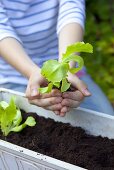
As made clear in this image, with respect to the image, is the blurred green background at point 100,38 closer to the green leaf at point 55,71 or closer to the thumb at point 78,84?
the thumb at point 78,84

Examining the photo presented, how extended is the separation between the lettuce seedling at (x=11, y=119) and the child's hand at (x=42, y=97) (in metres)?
0.04

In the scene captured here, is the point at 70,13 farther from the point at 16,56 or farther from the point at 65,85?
the point at 65,85

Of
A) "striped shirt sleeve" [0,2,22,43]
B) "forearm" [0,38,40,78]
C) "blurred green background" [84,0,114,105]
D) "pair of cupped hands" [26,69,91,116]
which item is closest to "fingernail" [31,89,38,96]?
"pair of cupped hands" [26,69,91,116]

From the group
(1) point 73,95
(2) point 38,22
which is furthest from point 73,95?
(2) point 38,22

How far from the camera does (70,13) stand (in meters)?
1.30

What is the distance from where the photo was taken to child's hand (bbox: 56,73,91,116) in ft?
3.47

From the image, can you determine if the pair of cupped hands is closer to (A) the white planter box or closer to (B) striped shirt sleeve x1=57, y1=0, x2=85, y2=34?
(A) the white planter box

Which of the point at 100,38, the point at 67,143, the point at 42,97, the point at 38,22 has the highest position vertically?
the point at 100,38

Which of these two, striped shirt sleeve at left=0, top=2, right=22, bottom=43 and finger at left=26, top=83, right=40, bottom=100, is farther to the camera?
striped shirt sleeve at left=0, top=2, right=22, bottom=43

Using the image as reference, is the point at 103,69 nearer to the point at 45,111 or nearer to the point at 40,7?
the point at 40,7

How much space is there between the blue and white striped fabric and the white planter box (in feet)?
0.62

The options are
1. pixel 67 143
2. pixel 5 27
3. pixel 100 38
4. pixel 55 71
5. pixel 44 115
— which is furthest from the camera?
pixel 100 38

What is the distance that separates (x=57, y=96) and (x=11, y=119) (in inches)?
4.5

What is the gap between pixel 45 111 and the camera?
1144 millimetres
